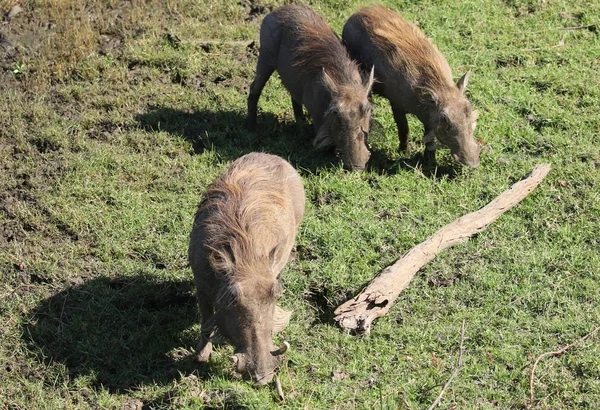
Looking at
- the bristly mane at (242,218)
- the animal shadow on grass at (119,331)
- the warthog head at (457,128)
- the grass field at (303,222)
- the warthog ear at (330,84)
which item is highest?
the bristly mane at (242,218)

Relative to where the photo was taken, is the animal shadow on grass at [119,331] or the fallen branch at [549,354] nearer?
the fallen branch at [549,354]

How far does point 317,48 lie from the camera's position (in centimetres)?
A: 699

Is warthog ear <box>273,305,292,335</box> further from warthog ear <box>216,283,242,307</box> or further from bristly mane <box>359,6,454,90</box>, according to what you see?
bristly mane <box>359,6,454,90</box>

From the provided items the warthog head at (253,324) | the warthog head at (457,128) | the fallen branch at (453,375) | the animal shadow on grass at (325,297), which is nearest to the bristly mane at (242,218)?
the warthog head at (253,324)

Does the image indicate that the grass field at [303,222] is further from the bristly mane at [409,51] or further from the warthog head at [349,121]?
the bristly mane at [409,51]

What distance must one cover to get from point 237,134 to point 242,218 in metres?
2.64

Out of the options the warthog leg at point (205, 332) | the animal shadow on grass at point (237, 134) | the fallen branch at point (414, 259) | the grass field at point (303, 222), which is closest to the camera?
the warthog leg at point (205, 332)

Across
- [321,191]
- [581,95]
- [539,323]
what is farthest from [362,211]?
[581,95]

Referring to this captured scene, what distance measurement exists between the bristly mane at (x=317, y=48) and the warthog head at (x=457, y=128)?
2.63 feet

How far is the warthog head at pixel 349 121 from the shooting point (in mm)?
6688


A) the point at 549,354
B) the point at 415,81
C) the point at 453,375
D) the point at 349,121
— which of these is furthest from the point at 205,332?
the point at 415,81

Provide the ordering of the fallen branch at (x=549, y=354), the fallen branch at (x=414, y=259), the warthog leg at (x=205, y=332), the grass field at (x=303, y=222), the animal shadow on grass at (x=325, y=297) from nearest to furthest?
the warthog leg at (x=205, y=332) < the fallen branch at (x=549, y=354) < the grass field at (x=303, y=222) < the fallen branch at (x=414, y=259) < the animal shadow on grass at (x=325, y=297)

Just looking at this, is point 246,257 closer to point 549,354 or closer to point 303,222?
point 303,222

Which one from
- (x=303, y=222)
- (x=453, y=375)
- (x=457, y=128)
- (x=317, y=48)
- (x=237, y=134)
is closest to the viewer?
(x=453, y=375)
